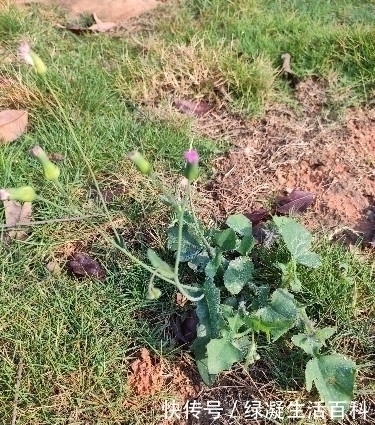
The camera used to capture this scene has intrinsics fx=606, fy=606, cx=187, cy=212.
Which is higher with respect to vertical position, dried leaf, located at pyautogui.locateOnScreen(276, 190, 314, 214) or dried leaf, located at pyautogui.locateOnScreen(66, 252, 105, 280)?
dried leaf, located at pyautogui.locateOnScreen(276, 190, 314, 214)

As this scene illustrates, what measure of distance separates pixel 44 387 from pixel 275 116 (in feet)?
4.58

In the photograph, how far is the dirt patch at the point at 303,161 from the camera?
212 centimetres

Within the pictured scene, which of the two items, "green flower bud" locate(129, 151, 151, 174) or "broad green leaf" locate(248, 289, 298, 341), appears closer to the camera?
"green flower bud" locate(129, 151, 151, 174)

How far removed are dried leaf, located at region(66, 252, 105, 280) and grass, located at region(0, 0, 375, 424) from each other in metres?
0.03

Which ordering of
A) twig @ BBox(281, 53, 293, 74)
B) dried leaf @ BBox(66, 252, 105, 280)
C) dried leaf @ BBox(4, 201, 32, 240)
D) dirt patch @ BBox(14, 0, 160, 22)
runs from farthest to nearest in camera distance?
dirt patch @ BBox(14, 0, 160, 22), twig @ BBox(281, 53, 293, 74), dried leaf @ BBox(4, 201, 32, 240), dried leaf @ BBox(66, 252, 105, 280)

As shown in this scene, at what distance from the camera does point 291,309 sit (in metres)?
1.66

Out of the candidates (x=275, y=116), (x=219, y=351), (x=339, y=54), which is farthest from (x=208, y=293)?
(x=339, y=54)

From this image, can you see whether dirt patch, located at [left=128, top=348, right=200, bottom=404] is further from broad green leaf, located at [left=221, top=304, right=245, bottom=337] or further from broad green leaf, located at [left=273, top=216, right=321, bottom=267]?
broad green leaf, located at [left=273, top=216, right=321, bottom=267]

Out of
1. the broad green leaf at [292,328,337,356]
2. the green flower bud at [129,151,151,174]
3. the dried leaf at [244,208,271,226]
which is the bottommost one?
the broad green leaf at [292,328,337,356]

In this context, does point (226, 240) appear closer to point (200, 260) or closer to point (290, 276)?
point (200, 260)

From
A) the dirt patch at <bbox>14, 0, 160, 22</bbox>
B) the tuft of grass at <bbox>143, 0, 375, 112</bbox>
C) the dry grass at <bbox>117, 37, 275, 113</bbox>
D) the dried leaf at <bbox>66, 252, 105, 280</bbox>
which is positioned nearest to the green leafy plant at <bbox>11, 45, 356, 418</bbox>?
the dried leaf at <bbox>66, 252, 105, 280</bbox>

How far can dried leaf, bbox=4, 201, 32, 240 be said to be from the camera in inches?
79.9

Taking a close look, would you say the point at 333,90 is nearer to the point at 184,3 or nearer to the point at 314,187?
the point at 314,187

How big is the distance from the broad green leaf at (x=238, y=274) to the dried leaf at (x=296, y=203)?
0.35m
